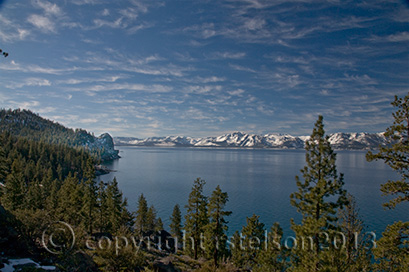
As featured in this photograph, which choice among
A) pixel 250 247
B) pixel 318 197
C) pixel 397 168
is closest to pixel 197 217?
pixel 250 247

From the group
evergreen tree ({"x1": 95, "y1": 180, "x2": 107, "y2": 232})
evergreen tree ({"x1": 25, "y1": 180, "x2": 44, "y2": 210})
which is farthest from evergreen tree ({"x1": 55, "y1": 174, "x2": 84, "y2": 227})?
evergreen tree ({"x1": 25, "y1": 180, "x2": 44, "y2": 210})

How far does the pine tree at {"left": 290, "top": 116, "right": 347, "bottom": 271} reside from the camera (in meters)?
16.6

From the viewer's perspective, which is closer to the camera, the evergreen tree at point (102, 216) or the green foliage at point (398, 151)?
the green foliage at point (398, 151)

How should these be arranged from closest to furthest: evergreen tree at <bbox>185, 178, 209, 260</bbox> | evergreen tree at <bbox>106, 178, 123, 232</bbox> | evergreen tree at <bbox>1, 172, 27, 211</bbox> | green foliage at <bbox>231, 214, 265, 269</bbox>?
1. green foliage at <bbox>231, 214, 265, 269</bbox>
2. evergreen tree at <bbox>185, 178, 209, 260</bbox>
3. evergreen tree at <bbox>1, 172, 27, 211</bbox>
4. evergreen tree at <bbox>106, 178, 123, 232</bbox>

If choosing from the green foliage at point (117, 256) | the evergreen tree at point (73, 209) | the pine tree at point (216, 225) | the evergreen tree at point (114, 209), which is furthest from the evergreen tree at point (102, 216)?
the green foliage at point (117, 256)

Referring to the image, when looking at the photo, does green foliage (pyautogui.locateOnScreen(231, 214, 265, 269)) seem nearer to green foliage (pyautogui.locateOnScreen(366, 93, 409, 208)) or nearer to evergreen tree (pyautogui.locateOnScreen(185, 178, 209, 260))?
evergreen tree (pyautogui.locateOnScreen(185, 178, 209, 260))

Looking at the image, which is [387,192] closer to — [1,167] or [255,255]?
[255,255]

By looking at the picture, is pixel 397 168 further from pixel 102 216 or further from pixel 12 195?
pixel 12 195

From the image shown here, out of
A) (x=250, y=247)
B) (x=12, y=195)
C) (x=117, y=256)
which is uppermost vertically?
(x=117, y=256)

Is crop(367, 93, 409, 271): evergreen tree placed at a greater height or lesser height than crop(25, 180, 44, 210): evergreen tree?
greater

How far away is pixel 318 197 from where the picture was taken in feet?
Answer: 54.7

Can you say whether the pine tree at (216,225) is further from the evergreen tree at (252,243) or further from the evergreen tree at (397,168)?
the evergreen tree at (397,168)

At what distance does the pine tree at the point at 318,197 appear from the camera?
16594 millimetres

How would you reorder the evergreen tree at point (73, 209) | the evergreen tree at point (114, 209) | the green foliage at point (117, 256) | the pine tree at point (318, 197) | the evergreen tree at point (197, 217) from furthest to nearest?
the evergreen tree at point (114, 209)
the evergreen tree at point (73, 209)
the evergreen tree at point (197, 217)
the green foliage at point (117, 256)
the pine tree at point (318, 197)
